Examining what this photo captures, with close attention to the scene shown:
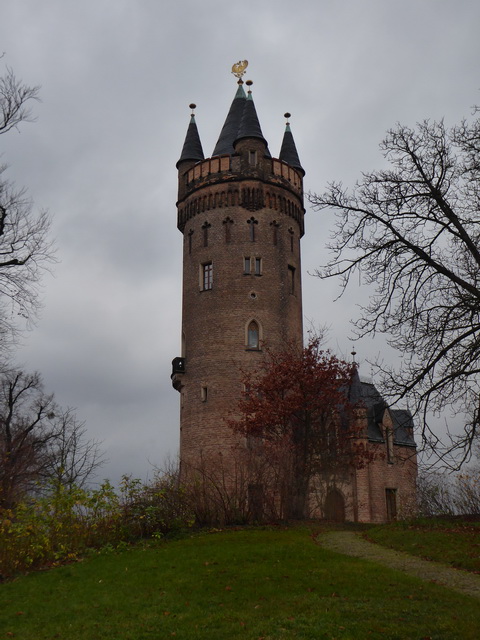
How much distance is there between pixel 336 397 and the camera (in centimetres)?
2677

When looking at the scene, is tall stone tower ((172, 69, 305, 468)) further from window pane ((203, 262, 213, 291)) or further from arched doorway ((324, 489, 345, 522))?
arched doorway ((324, 489, 345, 522))

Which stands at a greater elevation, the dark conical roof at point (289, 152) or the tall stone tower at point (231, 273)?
the dark conical roof at point (289, 152)

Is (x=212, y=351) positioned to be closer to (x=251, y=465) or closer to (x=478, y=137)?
(x=251, y=465)

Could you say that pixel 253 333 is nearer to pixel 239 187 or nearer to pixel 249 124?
pixel 239 187

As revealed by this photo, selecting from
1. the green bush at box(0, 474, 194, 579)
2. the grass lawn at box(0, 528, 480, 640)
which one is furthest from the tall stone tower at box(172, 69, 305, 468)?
the grass lawn at box(0, 528, 480, 640)

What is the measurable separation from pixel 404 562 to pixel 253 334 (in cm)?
2108

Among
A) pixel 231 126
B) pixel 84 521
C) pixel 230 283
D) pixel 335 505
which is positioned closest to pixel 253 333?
pixel 230 283

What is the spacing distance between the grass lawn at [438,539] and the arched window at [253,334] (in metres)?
15.4

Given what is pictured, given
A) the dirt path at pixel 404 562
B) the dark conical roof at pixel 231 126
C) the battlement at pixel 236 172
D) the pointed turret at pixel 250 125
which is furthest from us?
the dark conical roof at pixel 231 126

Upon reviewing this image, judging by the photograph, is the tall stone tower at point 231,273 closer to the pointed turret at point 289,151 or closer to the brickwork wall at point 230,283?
the brickwork wall at point 230,283

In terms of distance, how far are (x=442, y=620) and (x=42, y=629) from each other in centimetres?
566

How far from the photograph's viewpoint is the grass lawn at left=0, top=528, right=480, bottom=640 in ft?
29.8

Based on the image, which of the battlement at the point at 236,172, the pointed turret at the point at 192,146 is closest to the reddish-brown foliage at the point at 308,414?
the battlement at the point at 236,172

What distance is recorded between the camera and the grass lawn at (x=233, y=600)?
9.09 metres
